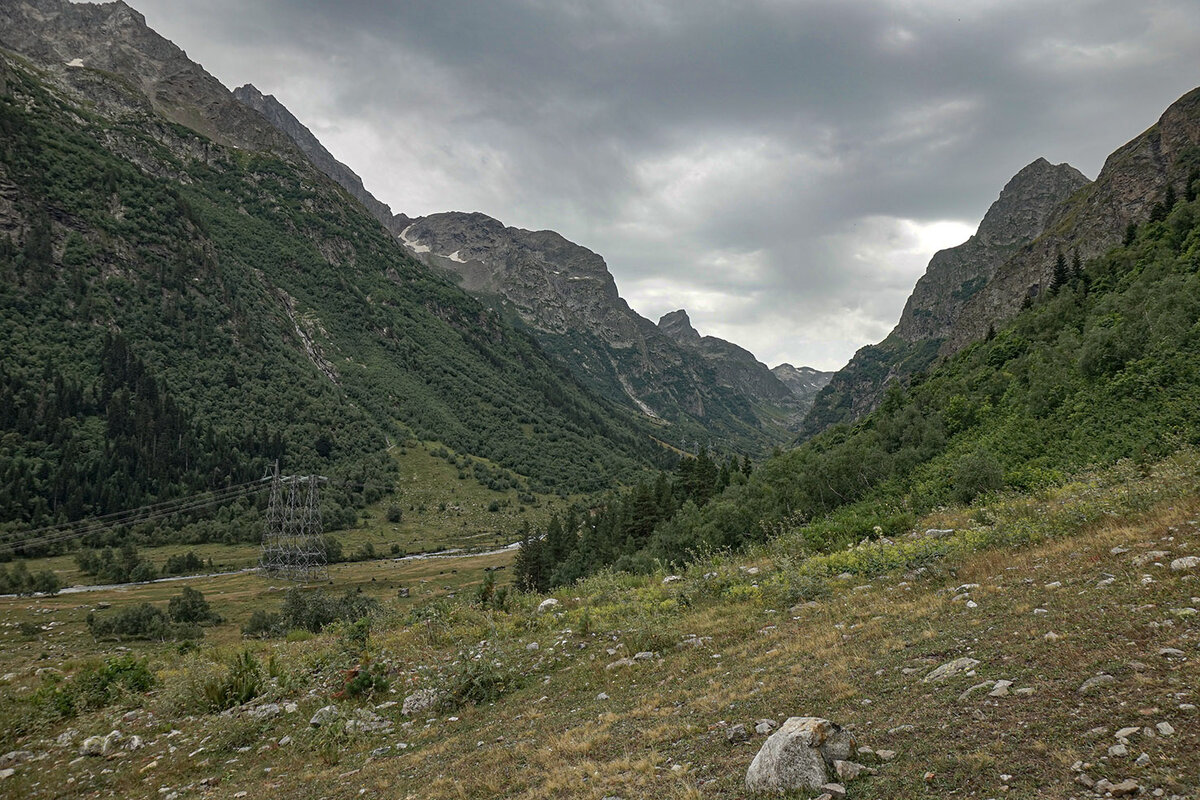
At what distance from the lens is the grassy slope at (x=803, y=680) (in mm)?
5305

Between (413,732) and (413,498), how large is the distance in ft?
522

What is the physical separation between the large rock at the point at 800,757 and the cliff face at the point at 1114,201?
434 feet

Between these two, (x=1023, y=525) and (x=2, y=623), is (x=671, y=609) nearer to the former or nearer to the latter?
(x=1023, y=525)

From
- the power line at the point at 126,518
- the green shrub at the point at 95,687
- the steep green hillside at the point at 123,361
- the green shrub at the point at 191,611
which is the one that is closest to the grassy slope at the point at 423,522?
the power line at the point at 126,518

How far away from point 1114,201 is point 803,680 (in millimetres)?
179789

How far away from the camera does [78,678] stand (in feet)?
53.2

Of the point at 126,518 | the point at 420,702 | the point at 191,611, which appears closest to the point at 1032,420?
the point at 420,702

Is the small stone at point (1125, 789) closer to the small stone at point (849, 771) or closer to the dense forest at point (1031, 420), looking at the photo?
the small stone at point (849, 771)

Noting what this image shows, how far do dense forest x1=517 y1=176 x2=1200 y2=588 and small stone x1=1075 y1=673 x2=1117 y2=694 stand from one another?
507 inches

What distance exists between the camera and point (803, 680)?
28.2ft

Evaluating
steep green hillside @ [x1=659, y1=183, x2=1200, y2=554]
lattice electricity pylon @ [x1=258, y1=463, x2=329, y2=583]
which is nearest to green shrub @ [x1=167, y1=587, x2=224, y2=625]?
lattice electricity pylon @ [x1=258, y1=463, x2=329, y2=583]

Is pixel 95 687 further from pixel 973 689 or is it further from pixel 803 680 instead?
pixel 973 689

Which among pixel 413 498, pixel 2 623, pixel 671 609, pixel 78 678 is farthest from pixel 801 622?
pixel 413 498

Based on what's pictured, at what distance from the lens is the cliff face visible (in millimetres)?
118062
